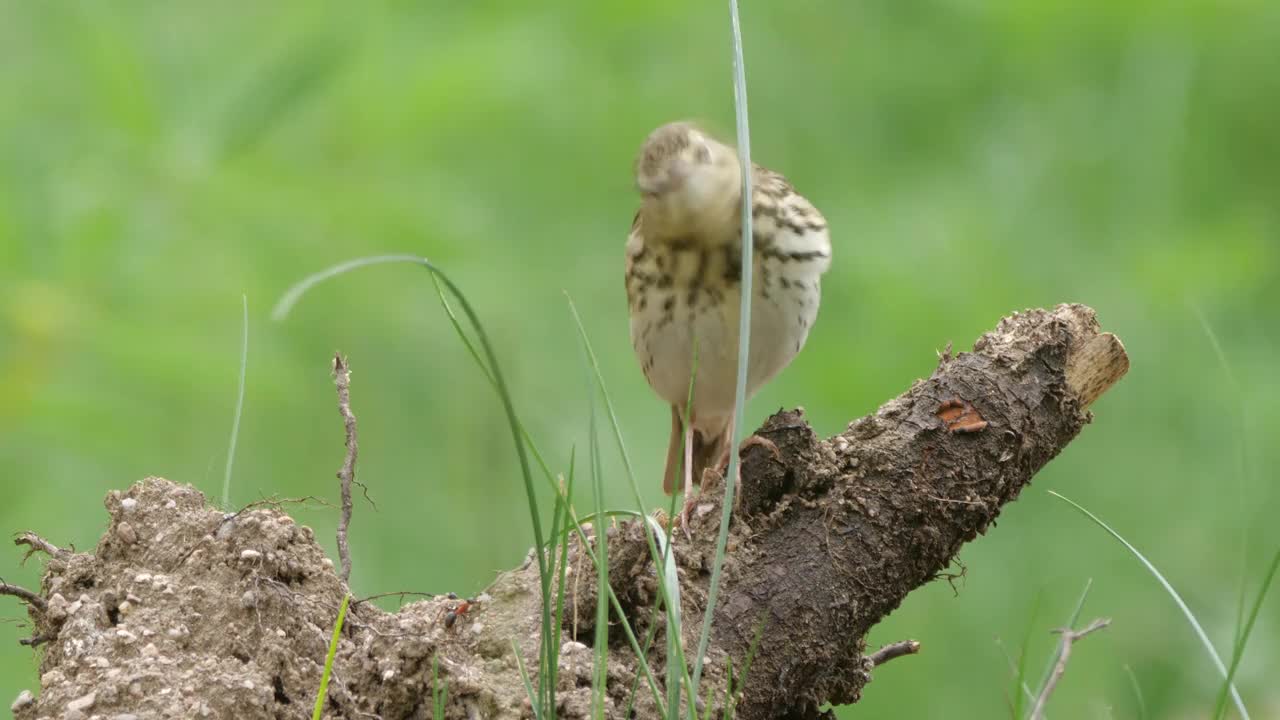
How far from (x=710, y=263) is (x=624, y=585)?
Answer: 0.96m

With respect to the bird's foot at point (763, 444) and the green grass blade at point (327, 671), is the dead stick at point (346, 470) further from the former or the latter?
the bird's foot at point (763, 444)

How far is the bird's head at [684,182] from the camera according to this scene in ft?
10.8

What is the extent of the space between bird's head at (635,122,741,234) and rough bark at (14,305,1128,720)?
56cm

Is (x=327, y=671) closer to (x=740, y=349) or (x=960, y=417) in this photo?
(x=740, y=349)

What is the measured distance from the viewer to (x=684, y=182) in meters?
3.30

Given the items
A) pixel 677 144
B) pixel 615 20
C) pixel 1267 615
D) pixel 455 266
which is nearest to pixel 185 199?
pixel 455 266

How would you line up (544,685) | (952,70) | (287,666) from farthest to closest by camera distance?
(952,70), (287,666), (544,685)

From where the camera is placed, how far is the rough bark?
2.50 metres

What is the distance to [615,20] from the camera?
6031mm

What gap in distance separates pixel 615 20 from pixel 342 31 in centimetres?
103

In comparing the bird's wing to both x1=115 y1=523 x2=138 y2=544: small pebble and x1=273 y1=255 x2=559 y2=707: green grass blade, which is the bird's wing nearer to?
x1=273 y1=255 x2=559 y2=707: green grass blade

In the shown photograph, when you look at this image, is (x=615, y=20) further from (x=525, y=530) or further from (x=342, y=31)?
(x=525, y=530)

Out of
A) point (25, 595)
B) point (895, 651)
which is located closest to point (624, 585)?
point (895, 651)

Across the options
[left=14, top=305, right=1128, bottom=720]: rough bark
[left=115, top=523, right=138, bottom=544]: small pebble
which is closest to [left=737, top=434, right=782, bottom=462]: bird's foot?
[left=14, top=305, right=1128, bottom=720]: rough bark
